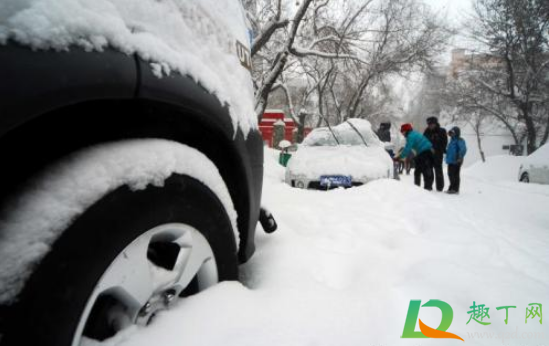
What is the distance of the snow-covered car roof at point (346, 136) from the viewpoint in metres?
6.37

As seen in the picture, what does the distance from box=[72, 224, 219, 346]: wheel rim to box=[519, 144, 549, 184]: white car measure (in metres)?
11.5

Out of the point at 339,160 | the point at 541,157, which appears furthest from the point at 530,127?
the point at 339,160

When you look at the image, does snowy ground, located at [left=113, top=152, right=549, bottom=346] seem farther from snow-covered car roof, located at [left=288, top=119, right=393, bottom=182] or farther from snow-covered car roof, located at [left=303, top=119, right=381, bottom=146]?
snow-covered car roof, located at [left=303, top=119, right=381, bottom=146]

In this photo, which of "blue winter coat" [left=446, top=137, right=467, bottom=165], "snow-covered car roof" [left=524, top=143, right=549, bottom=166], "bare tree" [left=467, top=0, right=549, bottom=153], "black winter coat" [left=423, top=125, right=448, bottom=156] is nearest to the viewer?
"blue winter coat" [left=446, top=137, right=467, bottom=165]

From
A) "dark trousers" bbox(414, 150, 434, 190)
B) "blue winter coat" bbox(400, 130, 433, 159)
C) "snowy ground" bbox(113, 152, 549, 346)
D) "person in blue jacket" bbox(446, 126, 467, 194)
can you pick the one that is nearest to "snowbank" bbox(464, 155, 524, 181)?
"person in blue jacket" bbox(446, 126, 467, 194)

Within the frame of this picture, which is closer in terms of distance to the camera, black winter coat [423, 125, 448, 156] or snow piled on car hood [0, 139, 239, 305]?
snow piled on car hood [0, 139, 239, 305]

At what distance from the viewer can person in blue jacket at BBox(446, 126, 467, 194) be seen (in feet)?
23.9

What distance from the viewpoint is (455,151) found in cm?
750

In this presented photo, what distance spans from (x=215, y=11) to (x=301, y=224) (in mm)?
1609

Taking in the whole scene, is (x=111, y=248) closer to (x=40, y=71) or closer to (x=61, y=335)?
(x=61, y=335)

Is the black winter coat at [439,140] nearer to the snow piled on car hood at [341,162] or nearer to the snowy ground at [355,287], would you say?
the snow piled on car hood at [341,162]

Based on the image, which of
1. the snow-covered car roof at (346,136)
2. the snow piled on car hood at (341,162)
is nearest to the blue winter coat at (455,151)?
the snow-covered car roof at (346,136)

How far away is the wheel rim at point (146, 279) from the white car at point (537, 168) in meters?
11.5

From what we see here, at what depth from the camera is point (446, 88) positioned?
23.2 metres
